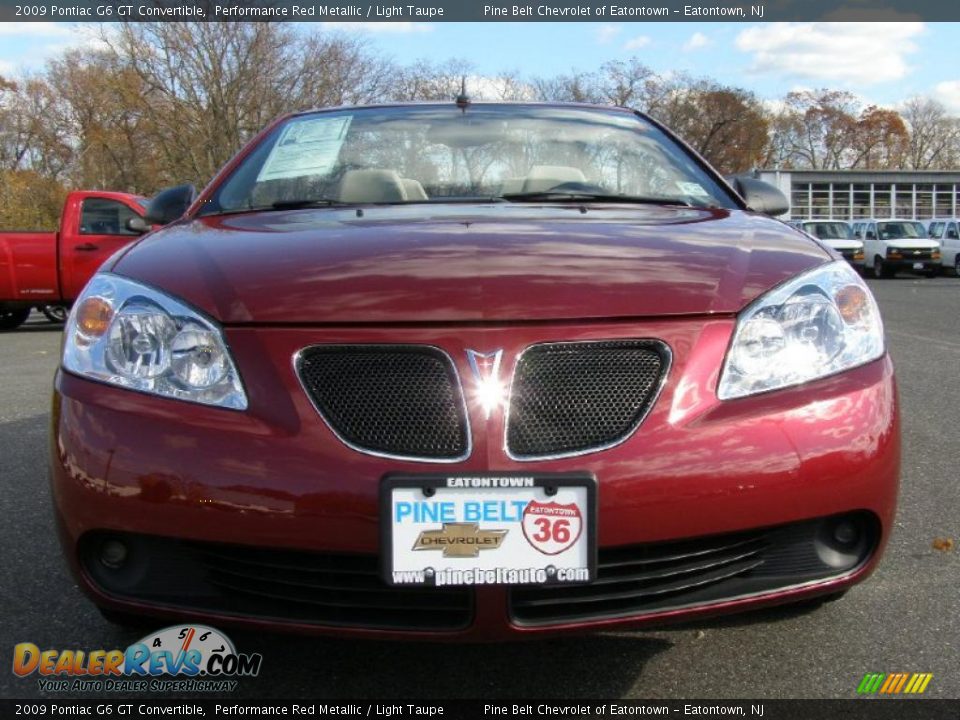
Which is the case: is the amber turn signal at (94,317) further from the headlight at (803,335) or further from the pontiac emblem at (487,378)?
the headlight at (803,335)

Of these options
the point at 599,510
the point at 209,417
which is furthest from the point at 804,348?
the point at 209,417

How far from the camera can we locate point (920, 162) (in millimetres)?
81062

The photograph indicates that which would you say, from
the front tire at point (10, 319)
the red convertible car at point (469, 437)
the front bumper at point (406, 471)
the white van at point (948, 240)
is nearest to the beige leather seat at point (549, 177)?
the red convertible car at point (469, 437)

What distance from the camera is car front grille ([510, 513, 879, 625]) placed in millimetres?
1809

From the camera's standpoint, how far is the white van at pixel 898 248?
2745 centimetres

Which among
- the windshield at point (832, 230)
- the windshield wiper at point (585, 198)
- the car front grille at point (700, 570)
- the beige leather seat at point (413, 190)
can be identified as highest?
the beige leather seat at point (413, 190)

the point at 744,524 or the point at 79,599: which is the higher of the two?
the point at 744,524

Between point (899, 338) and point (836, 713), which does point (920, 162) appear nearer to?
point (899, 338)

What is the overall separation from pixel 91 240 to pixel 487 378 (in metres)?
11.3

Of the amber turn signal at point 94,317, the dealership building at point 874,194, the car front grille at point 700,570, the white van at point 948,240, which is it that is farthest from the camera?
the dealership building at point 874,194

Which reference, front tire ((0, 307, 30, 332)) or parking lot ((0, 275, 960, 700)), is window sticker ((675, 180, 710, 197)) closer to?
parking lot ((0, 275, 960, 700))

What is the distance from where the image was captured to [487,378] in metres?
1.79

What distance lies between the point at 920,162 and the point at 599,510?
89358 mm

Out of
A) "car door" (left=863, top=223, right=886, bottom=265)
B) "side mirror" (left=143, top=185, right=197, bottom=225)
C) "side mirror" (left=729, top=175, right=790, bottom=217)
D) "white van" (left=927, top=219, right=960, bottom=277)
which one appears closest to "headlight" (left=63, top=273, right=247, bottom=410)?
"side mirror" (left=143, top=185, right=197, bottom=225)
